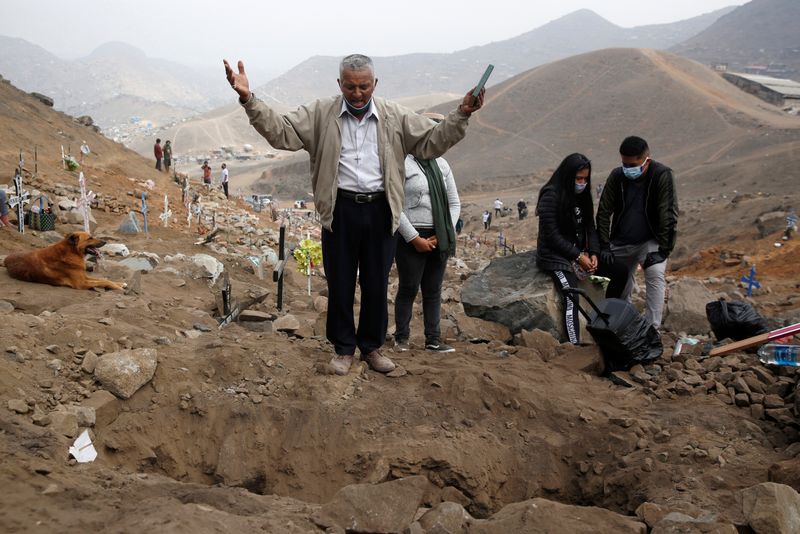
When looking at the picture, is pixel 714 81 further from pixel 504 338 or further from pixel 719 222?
pixel 504 338

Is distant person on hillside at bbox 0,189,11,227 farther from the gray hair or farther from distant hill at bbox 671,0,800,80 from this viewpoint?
distant hill at bbox 671,0,800,80

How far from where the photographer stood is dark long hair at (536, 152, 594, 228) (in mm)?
4742

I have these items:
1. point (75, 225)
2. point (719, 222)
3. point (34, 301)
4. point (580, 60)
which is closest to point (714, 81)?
point (580, 60)

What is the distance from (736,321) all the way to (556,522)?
2940 mm

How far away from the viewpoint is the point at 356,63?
3.35 metres

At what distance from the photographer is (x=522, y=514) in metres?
2.41

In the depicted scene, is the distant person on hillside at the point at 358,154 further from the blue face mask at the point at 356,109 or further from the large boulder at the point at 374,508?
the large boulder at the point at 374,508

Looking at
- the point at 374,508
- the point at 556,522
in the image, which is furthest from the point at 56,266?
the point at 556,522

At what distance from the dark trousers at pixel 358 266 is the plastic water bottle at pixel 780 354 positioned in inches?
93.2

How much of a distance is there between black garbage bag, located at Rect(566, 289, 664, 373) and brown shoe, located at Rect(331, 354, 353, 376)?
5.22ft

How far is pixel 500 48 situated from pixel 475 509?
5810 inches

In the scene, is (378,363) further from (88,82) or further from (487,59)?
(88,82)

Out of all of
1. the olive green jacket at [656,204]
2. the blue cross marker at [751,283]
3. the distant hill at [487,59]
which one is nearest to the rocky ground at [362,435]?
the olive green jacket at [656,204]

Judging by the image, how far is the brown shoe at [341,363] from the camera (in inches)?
148
